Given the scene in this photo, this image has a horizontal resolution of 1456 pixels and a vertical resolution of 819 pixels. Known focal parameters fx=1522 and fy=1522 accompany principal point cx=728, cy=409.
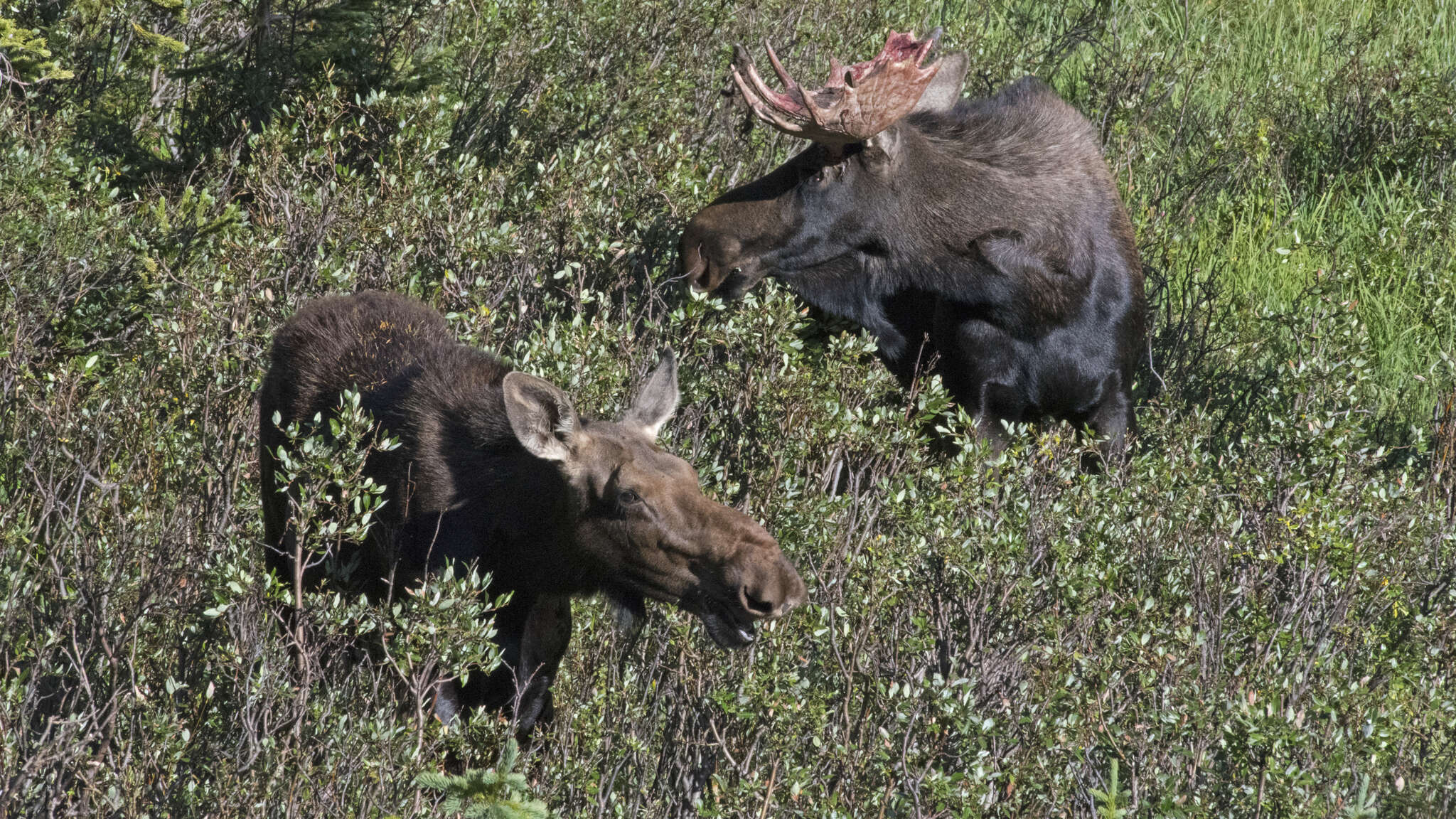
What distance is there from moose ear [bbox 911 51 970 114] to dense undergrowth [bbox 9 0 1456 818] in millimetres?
1370

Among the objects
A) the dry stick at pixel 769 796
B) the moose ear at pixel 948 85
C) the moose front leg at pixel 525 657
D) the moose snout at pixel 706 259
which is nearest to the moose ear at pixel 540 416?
the moose front leg at pixel 525 657

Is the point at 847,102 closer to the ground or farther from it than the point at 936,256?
farther from it

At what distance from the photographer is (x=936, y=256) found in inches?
285

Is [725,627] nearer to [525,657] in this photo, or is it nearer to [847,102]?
[525,657]

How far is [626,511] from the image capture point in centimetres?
465

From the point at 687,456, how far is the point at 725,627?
65.7 inches

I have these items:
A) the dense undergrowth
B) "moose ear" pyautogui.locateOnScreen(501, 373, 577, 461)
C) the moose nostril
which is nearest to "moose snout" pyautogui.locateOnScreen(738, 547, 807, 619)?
the moose nostril

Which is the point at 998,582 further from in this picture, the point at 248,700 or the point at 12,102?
the point at 12,102

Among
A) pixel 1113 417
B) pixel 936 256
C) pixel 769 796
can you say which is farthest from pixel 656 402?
pixel 1113 417

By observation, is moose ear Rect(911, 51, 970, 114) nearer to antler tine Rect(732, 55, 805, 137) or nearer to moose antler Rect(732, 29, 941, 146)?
moose antler Rect(732, 29, 941, 146)

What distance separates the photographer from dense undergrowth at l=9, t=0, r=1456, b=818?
419 centimetres

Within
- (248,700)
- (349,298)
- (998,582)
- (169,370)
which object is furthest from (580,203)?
(248,700)

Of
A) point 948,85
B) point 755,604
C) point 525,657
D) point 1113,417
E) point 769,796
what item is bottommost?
point 1113,417

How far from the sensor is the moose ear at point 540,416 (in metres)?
4.61
